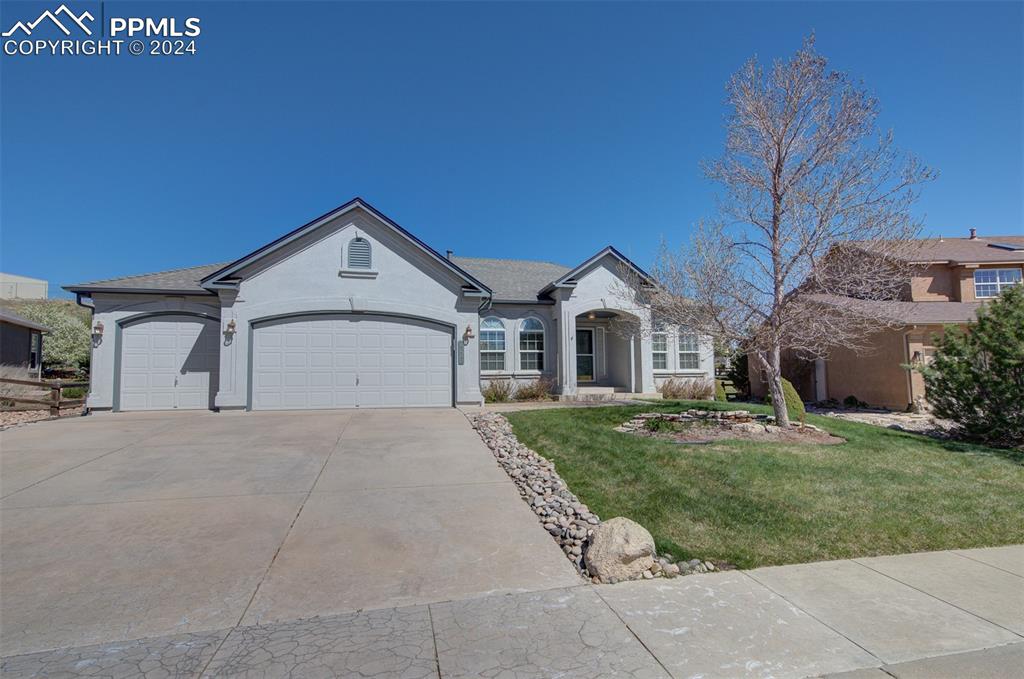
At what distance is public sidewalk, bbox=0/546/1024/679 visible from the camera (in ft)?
9.57

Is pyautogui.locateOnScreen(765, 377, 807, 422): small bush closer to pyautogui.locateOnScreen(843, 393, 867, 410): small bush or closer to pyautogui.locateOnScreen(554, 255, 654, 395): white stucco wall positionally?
pyautogui.locateOnScreen(554, 255, 654, 395): white stucco wall

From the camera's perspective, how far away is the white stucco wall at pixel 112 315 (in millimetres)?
13734

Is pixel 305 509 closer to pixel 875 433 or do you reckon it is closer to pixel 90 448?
pixel 90 448

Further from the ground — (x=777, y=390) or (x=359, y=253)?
(x=359, y=253)

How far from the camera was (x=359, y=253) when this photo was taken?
14.5 metres

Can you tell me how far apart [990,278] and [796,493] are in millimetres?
19986

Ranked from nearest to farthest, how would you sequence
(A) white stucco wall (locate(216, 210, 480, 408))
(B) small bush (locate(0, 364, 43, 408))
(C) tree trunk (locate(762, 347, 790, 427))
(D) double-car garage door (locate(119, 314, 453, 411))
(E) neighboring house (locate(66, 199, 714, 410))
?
1. (C) tree trunk (locate(762, 347, 790, 427))
2. (A) white stucco wall (locate(216, 210, 480, 408))
3. (E) neighboring house (locate(66, 199, 714, 410))
4. (D) double-car garage door (locate(119, 314, 453, 411))
5. (B) small bush (locate(0, 364, 43, 408))

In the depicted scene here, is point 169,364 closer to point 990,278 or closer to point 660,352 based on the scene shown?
point 660,352

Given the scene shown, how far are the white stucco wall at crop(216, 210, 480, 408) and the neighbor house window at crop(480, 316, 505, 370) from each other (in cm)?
225

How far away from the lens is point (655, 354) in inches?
717

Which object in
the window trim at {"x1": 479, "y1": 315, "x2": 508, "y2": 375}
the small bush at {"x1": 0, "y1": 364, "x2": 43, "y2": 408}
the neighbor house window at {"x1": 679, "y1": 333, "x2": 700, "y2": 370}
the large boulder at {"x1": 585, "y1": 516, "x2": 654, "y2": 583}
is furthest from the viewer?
the neighbor house window at {"x1": 679, "y1": 333, "x2": 700, "y2": 370}

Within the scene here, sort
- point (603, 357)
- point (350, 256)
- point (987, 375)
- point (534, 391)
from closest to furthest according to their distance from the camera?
1. point (987, 375)
2. point (350, 256)
3. point (534, 391)
4. point (603, 357)

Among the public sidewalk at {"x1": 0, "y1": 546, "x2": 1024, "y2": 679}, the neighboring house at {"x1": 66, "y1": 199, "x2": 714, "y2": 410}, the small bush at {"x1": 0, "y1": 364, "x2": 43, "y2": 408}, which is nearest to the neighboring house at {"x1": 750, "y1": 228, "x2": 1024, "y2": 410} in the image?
the neighboring house at {"x1": 66, "y1": 199, "x2": 714, "y2": 410}

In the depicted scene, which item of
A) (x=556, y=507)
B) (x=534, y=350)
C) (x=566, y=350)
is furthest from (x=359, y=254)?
(x=556, y=507)
